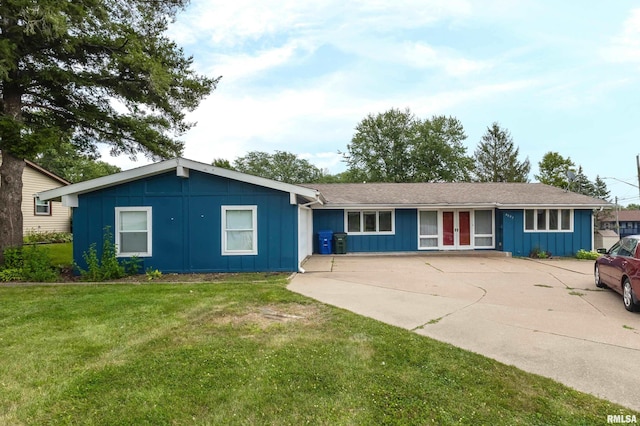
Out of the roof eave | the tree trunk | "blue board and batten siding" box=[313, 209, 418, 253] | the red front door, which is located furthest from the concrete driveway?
the tree trunk

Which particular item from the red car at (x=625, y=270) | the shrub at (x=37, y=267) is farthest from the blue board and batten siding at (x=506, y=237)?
the shrub at (x=37, y=267)

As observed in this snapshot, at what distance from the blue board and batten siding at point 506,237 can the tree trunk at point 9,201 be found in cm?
1032

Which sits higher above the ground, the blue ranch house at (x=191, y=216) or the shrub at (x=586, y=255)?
the blue ranch house at (x=191, y=216)

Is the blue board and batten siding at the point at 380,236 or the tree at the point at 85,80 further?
the blue board and batten siding at the point at 380,236

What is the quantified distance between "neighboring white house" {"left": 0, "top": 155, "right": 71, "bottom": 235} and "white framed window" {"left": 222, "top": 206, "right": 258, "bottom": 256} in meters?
15.7

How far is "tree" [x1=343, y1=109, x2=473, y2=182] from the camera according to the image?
37.6 metres

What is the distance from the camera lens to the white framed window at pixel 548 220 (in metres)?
14.7

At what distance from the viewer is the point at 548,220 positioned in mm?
14766

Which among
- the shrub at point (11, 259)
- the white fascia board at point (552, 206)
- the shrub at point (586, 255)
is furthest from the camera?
the white fascia board at point (552, 206)

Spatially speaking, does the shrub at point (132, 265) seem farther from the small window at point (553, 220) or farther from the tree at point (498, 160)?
the tree at point (498, 160)

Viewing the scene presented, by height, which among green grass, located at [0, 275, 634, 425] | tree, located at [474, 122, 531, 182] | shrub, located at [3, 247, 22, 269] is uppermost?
tree, located at [474, 122, 531, 182]

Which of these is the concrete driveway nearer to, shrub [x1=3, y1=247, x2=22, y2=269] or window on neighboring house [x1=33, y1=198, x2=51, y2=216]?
shrub [x1=3, y1=247, x2=22, y2=269]

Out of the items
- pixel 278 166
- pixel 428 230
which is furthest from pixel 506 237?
pixel 278 166

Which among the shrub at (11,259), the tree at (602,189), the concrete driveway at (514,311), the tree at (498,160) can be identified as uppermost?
the tree at (498,160)
